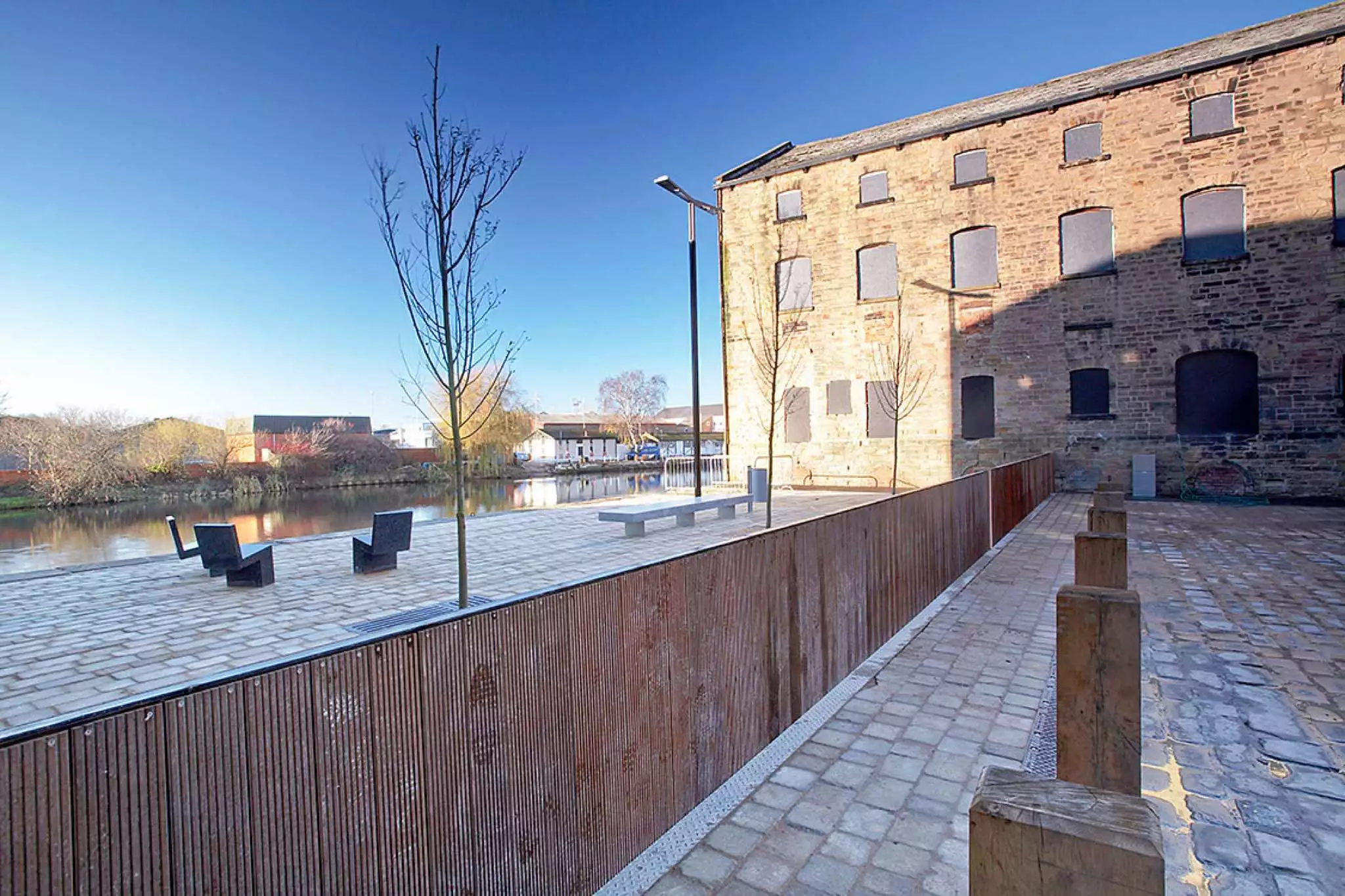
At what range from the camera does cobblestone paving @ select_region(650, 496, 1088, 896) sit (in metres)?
2.40

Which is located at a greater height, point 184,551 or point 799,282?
point 799,282

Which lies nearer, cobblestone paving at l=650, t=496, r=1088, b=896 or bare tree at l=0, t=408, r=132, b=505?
cobblestone paving at l=650, t=496, r=1088, b=896

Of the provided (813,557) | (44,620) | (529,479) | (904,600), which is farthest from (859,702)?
(529,479)

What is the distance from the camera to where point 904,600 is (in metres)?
5.42

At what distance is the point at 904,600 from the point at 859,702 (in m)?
1.69

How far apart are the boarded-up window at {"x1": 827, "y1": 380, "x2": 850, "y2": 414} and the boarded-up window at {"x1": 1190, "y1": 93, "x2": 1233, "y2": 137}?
9869mm

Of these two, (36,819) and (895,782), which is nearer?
(36,819)

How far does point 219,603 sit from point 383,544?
1737mm

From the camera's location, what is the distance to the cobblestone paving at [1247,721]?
2.41 metres

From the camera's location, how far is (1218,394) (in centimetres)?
1507

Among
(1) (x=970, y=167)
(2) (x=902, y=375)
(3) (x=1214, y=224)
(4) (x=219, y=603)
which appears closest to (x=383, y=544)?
(4) (x=219, y=603)

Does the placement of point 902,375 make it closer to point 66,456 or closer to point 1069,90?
point 1069,90

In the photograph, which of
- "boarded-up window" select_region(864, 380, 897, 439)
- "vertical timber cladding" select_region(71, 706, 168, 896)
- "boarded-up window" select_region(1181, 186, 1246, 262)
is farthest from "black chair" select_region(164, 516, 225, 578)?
"boarded-up window" select_region(1181, 186, 1246, 262)

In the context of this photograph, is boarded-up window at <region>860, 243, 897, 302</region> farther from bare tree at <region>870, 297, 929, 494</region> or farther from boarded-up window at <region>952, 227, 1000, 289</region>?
boarded-up window at <region>952, 227, 1000, 289</region>
